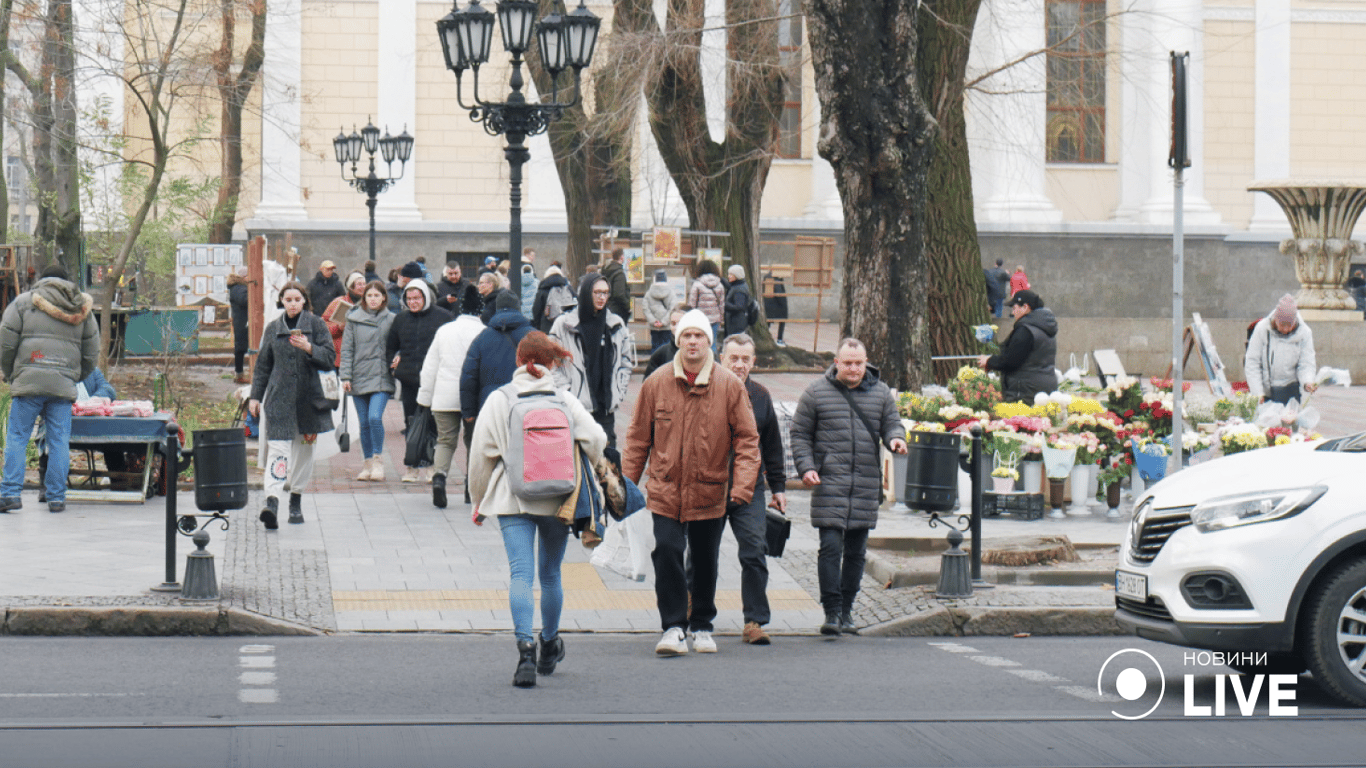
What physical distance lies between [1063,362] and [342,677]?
20.3 m

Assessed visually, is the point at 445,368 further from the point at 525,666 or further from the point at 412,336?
the point at 525,666

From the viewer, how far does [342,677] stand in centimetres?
822

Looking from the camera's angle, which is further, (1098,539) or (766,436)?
(1098,539)

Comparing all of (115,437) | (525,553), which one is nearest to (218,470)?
(525,553)

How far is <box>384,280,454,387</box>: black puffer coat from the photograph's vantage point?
15.3 m

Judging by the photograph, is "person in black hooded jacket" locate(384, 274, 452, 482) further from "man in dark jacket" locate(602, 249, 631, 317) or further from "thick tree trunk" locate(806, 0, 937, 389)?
"man in dark jacket" locate(602, 249, 631, 317)

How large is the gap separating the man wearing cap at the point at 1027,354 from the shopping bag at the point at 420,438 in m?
4.75

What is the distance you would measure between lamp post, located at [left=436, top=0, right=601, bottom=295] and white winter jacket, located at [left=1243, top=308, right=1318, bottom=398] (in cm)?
674

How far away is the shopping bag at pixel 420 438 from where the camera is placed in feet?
49.1

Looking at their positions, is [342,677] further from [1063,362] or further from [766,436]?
[1063,362]

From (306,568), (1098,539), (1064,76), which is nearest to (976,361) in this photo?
(1098,539)

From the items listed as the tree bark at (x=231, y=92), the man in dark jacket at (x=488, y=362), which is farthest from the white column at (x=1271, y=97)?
the man in dark jacket at (x=488, y=362)

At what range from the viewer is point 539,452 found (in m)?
8.04

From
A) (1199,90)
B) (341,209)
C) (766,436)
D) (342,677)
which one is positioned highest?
(1199,90)
